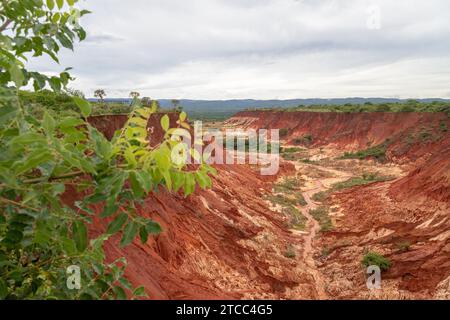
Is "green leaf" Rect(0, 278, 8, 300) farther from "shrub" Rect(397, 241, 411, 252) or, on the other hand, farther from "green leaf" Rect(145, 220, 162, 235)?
"shrub" Rect(397, 241, 411, 252)

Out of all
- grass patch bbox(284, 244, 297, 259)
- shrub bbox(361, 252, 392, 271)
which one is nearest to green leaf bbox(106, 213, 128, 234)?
shrub bbox(361, 252, 392, 271)

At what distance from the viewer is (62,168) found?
4.57ft

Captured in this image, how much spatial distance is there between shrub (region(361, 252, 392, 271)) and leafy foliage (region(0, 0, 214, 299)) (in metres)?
12.5

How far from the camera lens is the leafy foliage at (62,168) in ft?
4.19

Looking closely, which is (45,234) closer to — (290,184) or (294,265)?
(294,265)

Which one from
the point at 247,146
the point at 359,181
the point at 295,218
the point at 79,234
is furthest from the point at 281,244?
the point at 247,146

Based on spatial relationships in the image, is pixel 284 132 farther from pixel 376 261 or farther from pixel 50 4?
pixel 50 4

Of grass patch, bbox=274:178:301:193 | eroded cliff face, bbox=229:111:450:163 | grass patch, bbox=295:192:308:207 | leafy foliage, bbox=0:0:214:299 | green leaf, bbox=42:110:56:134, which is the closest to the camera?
green leaf, bbox=42:110:56:134

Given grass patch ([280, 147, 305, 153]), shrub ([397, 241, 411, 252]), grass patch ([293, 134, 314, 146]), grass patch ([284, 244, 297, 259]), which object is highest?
grass patch ([293, 134, 314, 146])

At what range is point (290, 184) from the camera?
3147 cm

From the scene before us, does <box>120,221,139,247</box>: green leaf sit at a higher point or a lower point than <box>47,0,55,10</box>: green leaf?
lower

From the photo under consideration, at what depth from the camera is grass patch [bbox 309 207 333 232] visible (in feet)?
→ 62.3
